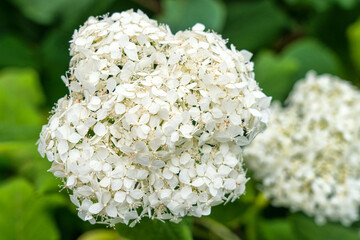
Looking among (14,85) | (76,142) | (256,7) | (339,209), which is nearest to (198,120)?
(76,142)

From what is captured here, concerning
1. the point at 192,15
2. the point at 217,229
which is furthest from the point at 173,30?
the point at 217,229

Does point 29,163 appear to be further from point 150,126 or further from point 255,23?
point 255,23

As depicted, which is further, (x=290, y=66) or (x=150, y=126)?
(x=290, y=66)

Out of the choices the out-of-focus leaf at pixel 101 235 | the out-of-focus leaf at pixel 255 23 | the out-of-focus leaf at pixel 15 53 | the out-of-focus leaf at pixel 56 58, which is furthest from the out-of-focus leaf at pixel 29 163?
the out-of-focus leaf at pixel 255 23

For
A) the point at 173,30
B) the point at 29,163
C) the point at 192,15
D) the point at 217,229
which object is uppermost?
the point at 192,15

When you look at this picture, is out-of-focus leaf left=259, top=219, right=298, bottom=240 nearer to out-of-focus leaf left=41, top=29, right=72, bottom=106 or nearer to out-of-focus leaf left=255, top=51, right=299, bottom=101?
out-of-focus leaf left=255, top=51, right=299, bottom=101
